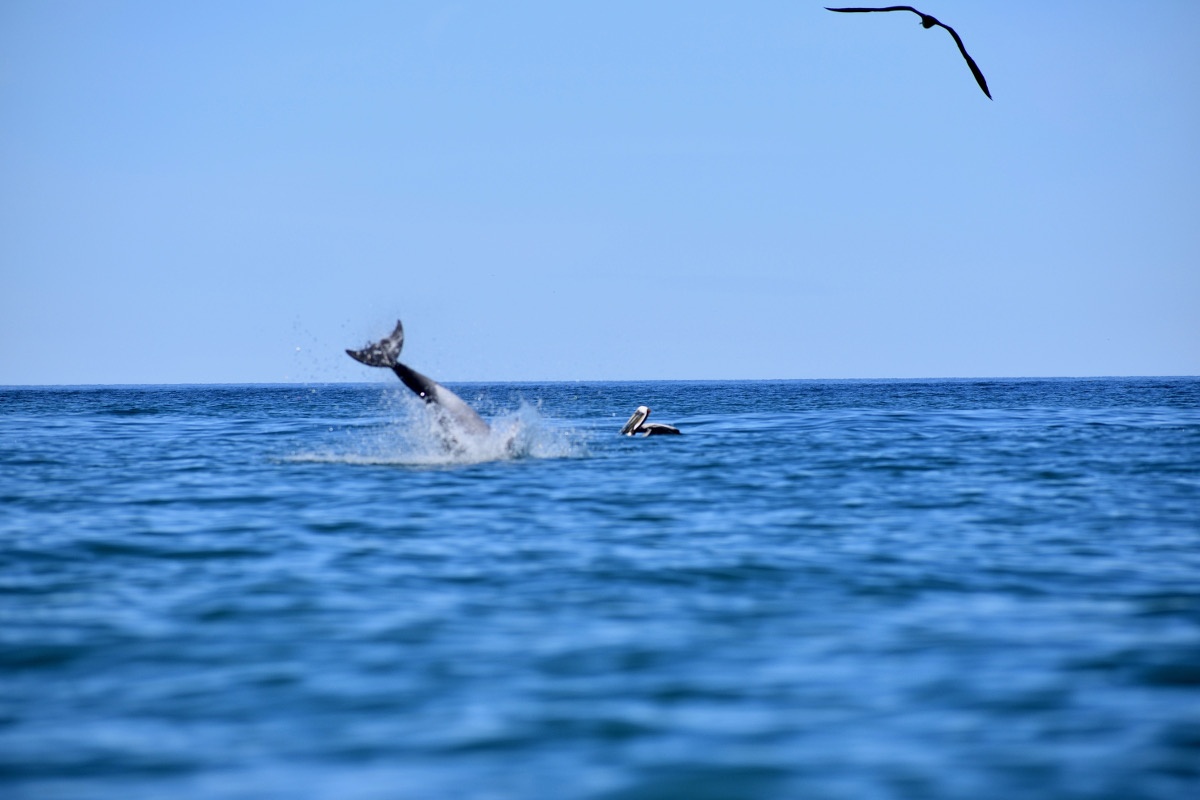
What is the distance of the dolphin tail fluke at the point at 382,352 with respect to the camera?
2372 cm

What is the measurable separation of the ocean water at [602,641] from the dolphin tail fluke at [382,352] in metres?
4.42

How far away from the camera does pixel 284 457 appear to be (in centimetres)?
2658

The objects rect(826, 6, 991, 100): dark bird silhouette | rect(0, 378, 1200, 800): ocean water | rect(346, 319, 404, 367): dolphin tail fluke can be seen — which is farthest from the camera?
rect(346, 319, 404, 367): dolphin tail fluke

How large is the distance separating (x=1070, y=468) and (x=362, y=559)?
1486 centimetres

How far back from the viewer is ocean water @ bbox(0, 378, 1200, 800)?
6648 mm

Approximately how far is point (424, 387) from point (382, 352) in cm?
107

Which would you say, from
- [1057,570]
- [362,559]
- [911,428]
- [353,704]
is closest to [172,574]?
[362,559]

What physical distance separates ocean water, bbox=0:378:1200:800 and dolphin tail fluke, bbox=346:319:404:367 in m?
4.42

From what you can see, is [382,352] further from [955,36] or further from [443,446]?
[955,36]

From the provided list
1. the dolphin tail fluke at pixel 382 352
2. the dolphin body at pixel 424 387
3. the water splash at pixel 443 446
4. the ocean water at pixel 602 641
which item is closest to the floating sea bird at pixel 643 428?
the water splash at pixel 443 446

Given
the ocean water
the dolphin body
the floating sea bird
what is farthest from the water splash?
the ocean water

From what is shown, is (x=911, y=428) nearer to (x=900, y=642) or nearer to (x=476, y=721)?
(x=900, y=642)

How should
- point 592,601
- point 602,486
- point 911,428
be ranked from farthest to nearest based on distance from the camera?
point 911,428 < point 602,486 < point 592,601

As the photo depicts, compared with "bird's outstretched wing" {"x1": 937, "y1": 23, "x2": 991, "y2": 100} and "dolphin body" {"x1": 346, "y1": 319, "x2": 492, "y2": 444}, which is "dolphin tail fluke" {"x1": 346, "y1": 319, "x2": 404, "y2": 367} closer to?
"dolphin body" {"x1": 346, "y1": 319, "x2": 492, "y2": 444}
